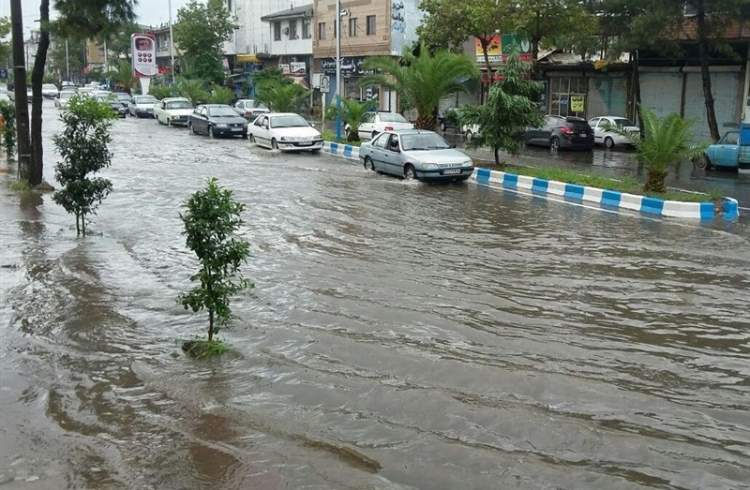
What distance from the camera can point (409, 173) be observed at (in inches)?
810

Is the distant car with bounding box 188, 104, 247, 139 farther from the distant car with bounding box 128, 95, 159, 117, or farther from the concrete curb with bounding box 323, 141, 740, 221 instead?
the concrete curb with bounding box 323, 141, 740, 221

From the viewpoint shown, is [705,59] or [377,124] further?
[377,124]

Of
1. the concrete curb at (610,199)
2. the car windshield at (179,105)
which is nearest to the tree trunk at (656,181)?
the concrete curb at (610,199)

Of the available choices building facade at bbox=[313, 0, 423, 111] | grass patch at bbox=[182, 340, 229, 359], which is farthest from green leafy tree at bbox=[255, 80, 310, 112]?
grass patch at bbox=[182, 340, 229, 359]

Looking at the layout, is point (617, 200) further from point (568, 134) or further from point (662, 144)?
point (568, 134)

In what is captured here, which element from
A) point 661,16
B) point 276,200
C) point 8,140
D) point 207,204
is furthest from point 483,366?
point 661,16

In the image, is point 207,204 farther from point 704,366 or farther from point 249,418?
point 704,366

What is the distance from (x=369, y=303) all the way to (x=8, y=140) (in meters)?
18.7

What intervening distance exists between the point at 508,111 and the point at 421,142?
8.47ft

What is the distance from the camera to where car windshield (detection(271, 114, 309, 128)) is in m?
29.7

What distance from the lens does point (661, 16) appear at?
2784 centimetres

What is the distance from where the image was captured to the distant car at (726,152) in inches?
932

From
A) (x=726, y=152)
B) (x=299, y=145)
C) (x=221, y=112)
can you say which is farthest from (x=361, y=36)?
(x=726, y=152)

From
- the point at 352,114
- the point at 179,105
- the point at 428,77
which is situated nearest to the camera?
the point at 428,77
